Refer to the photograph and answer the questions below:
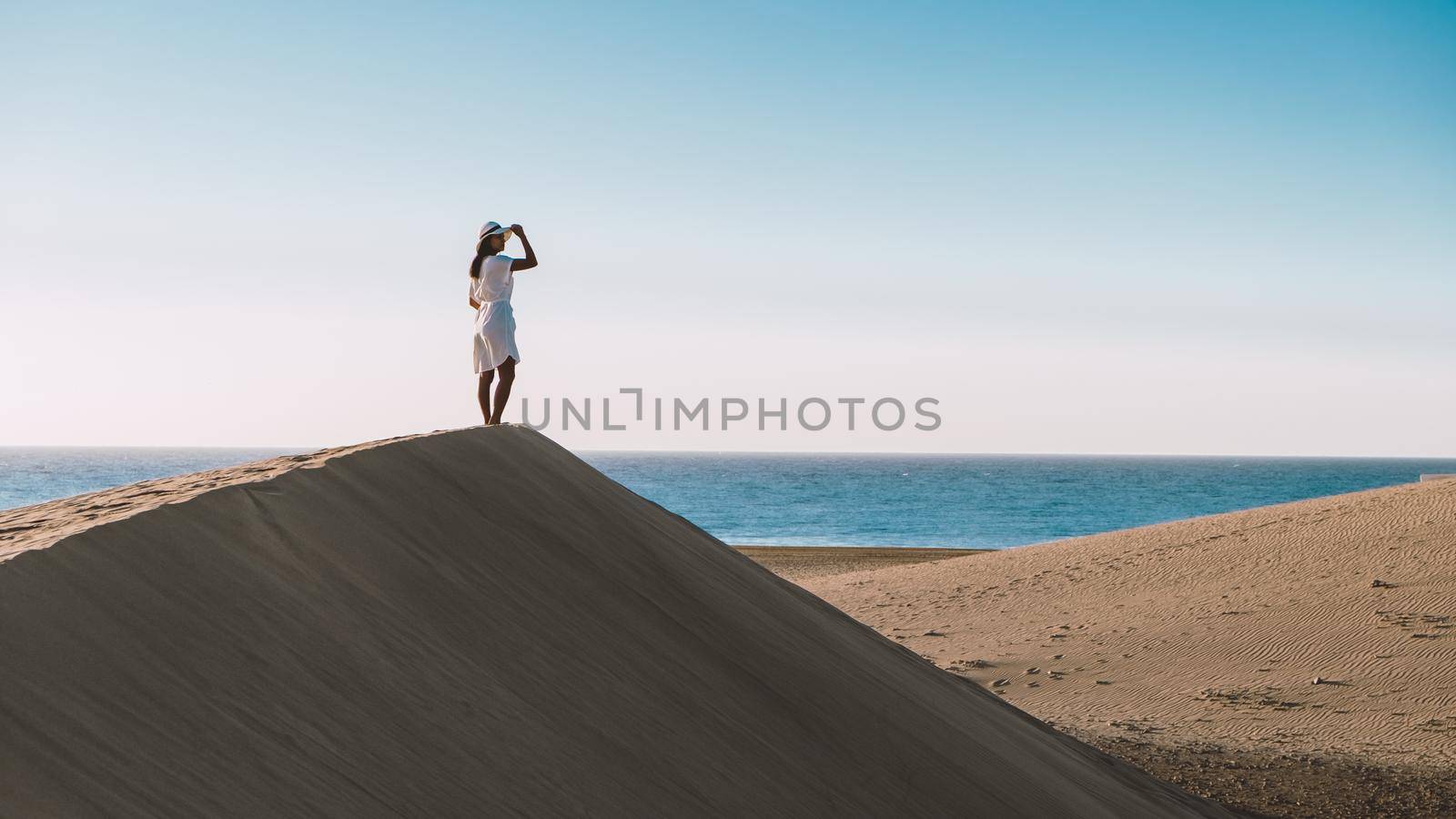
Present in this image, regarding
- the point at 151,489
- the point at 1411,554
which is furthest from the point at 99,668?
the point at 1411,554

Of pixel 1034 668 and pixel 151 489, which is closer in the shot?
pixel 151 489

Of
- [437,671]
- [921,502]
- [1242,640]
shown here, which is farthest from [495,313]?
[921,502]

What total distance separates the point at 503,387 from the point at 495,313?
0.49 metres

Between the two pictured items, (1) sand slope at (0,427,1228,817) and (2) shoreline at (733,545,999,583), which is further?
(2) shoreline at (733,545,999,583)

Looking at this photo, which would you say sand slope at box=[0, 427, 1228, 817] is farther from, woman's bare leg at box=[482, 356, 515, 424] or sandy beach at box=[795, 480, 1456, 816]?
sandy beach at box=[795, 480, 1456, 816]

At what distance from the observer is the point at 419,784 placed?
110 inches

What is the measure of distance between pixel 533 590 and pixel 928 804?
1.82 metres

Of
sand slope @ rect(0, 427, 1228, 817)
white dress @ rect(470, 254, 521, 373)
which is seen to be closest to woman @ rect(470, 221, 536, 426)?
white dress @ rect(470, 254, 521, 373)

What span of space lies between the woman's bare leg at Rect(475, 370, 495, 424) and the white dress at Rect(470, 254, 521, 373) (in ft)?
0.24

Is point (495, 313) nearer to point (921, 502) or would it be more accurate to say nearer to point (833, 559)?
point (833, 559)

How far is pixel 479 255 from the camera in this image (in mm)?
7258

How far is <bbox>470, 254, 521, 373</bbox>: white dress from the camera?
7.14 meters

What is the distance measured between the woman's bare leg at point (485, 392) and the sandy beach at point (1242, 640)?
18.5 ft

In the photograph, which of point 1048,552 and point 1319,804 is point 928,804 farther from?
point 1048,552
